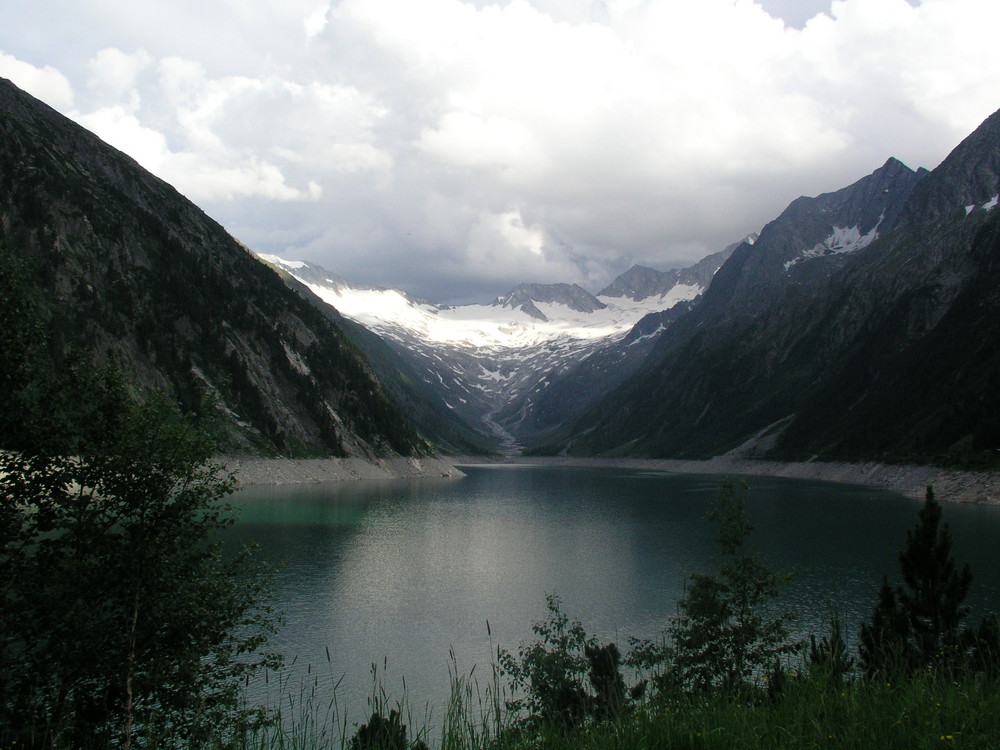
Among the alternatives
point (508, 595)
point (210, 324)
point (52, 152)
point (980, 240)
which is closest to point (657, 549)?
point (508, 595)

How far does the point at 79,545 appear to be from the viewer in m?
15.4

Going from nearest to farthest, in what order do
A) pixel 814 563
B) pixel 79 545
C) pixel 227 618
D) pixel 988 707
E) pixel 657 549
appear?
pixel 988 707 < pixel 79 545 < pixel 227 618 < pixel 814 563 < pixel 657 549

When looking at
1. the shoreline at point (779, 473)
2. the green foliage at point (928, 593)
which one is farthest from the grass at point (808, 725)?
the shoreline at point (779, 473)

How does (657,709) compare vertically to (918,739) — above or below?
below

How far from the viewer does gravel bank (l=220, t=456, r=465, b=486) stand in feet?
395

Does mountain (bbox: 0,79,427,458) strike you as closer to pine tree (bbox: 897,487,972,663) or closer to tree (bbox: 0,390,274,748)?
tree (bbox: 0,390,274,748)

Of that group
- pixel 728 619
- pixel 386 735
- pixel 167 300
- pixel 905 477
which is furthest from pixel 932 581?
pixel 167 300

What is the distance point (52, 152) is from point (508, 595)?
15206 centimetres

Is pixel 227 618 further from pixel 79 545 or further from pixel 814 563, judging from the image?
pixel 814 563

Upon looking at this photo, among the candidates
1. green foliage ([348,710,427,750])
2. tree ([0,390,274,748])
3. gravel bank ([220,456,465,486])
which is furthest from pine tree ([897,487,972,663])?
gravel bank ([220,456,465,486])

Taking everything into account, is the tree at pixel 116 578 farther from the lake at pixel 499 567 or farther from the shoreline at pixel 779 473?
the shoreline at pixel 779 473

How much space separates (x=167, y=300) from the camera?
464 ft

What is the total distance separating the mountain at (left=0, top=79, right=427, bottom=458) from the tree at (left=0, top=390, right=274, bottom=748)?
299ft

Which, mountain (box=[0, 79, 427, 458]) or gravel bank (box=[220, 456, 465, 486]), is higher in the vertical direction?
mountain (box=[0, 79, 427, 458])
